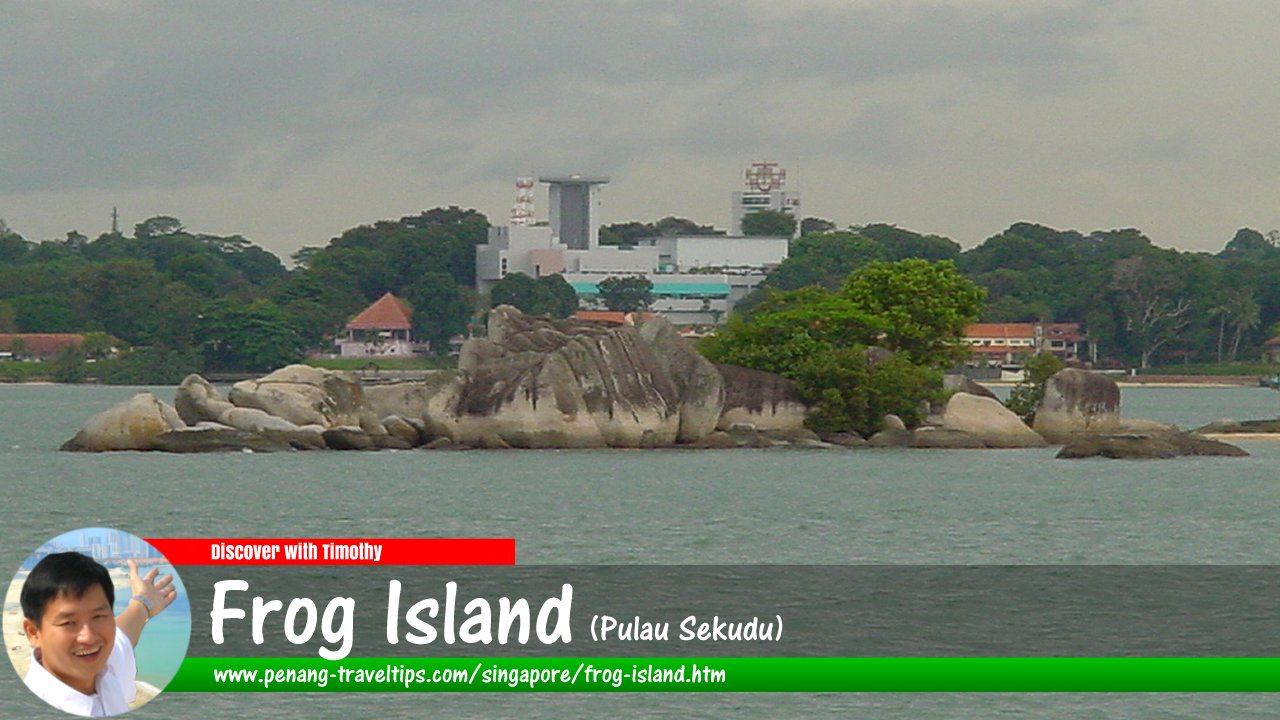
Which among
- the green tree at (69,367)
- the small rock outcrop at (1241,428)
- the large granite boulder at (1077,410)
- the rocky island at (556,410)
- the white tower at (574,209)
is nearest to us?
the rocky island at (556,410)

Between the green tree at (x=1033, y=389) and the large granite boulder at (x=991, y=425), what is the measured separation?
2.31 m

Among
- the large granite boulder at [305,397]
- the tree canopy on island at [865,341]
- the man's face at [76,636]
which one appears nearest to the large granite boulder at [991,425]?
the tree canopy on island at [865,341]

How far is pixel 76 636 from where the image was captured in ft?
29.6

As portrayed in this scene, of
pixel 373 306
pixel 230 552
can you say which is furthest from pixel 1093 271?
pixel 230 552

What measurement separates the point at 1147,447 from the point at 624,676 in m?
37.2

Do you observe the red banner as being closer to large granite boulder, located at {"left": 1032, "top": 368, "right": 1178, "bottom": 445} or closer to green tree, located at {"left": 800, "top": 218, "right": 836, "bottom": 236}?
large granite boulder, located at {"left": 1032, "top": 368, "right": 1178, "bottom": 445}

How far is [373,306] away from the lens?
4924 inches

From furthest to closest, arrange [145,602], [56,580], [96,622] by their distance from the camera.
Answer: [145,602], [96,622], [56,580]

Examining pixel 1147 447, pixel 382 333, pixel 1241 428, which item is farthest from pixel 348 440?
pixel 382 333

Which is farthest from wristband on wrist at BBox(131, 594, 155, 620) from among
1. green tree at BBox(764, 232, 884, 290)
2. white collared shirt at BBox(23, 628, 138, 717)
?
green tree at BBox(764, 232, 884, 290)

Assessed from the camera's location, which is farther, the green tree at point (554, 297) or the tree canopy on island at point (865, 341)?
the green tree at point (554, 297)

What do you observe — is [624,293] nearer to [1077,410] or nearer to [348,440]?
[1077,410]

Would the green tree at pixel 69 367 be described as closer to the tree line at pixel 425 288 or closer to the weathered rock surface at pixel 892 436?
the tree line at pixel 425 288

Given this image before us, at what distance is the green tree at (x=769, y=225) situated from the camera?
172 m
